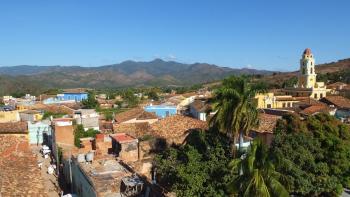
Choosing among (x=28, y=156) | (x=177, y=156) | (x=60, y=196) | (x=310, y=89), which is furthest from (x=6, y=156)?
(x=310, y=89)

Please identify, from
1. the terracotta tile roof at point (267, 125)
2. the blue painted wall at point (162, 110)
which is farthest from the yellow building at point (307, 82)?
the terracotta tile roof at point (267, 125)

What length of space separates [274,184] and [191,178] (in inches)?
230

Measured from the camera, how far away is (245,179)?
1134 cm

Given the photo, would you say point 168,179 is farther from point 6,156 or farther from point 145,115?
point 145,115

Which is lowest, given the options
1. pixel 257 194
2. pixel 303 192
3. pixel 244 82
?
pixel 303 192

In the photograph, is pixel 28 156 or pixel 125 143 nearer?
pixel 125 143

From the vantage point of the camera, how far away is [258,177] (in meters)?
10.9

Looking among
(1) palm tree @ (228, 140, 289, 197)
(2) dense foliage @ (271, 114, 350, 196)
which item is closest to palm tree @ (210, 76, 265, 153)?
(2) dense foliage @ (271, 114, 350, 196)

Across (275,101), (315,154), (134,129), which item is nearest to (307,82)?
(275,101)

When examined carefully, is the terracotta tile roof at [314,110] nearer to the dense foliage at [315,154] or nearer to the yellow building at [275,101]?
the dense foliage at [315,154]

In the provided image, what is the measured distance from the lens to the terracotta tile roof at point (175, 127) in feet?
91.8

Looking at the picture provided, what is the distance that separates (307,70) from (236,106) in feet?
166

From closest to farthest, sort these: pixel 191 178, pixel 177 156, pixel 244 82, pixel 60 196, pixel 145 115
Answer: pixel 191 178 → pixel 244 82 → pixel 177 156 → pixel 60 196 → pixel 145 115

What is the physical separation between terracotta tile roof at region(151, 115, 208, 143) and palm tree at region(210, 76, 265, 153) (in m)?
9.45
